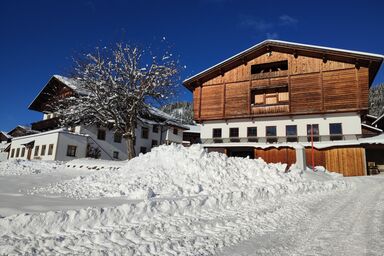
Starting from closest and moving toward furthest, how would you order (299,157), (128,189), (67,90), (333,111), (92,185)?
(128,189)
(92,185)
(299,157)
(333,111)
(67,90)

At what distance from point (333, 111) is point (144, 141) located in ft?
87.9

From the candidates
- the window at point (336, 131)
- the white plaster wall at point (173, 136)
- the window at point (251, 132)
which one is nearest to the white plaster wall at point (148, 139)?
the white plaster wall at point (173, 136)

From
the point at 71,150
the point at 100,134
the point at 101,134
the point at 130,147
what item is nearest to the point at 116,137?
the point at 101,134

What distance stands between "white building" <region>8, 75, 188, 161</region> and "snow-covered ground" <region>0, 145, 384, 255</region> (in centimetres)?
2022

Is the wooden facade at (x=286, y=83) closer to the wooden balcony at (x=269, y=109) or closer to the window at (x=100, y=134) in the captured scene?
the wooden balcony at (x=269, y=109)

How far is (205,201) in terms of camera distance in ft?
29.7

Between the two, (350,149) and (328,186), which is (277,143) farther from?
(328,186)

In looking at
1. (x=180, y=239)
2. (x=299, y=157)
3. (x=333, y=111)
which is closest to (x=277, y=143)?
(x=333, y=111)

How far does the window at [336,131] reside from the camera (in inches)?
1047

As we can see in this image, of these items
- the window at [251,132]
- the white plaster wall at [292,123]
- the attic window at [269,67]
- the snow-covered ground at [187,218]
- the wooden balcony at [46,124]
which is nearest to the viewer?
the snow-covered ground at [187,218]

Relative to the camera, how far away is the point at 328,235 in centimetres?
638

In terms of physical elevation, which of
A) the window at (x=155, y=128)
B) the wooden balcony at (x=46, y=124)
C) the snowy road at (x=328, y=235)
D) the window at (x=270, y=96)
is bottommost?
the snowy road at (x=328, y=235)

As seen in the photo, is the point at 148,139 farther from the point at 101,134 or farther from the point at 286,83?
the point at 286,83

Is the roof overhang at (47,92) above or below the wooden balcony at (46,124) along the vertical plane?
above
